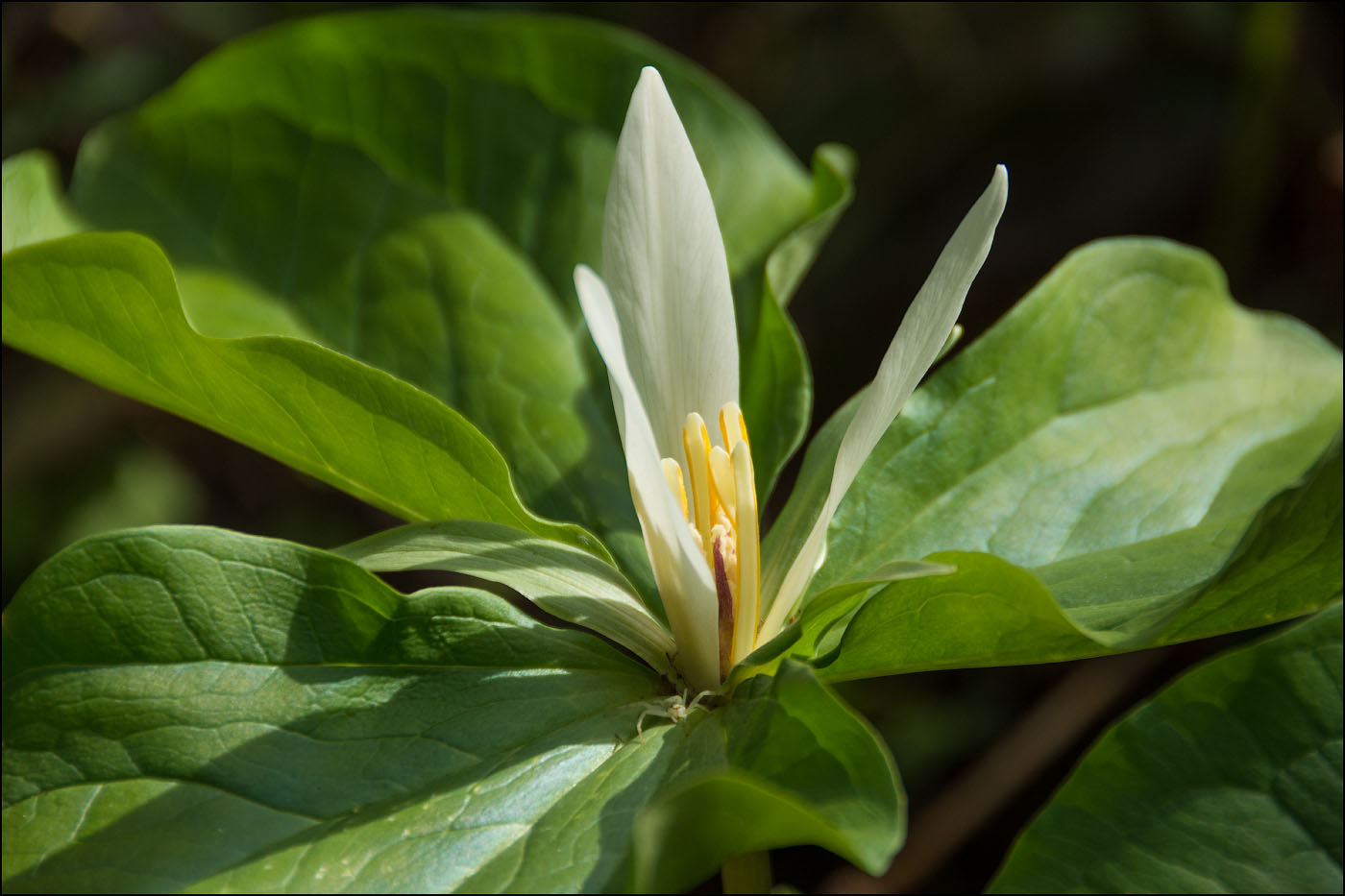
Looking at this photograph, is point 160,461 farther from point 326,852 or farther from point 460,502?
point 326,852

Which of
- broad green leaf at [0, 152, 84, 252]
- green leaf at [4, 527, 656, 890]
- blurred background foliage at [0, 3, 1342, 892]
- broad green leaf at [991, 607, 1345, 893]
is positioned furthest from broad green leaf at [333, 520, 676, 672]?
blurred background foliage at [0, 3, 1342, 892]

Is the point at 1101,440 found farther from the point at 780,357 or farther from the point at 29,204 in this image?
the point at 29,204

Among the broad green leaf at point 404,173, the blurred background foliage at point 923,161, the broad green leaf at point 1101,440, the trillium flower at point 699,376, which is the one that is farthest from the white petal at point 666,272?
the blurred background foliage at point 923,161

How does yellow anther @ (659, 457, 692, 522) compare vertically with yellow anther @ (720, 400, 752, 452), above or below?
below

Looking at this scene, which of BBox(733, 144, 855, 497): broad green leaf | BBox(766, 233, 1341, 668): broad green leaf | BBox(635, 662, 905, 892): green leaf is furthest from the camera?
BBox(733, 144, 855, 497): broad green leaf

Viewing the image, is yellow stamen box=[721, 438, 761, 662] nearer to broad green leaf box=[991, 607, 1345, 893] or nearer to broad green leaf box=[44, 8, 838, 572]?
broad green leaf box=[991, 607, 1345, 893]
